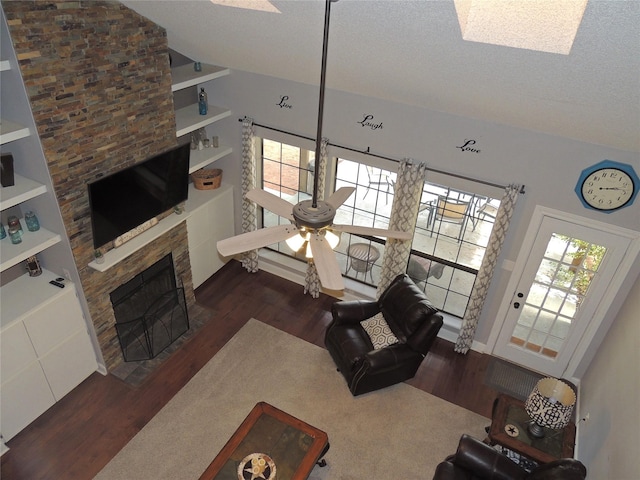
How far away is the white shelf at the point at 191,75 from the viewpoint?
16.4ft

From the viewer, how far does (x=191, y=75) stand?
522 centimetres

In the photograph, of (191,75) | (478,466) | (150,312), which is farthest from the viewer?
(150,312)

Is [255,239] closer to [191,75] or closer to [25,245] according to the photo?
[25,245]

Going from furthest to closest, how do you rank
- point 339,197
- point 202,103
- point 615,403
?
point 202,103
point 615,403
point 339,197

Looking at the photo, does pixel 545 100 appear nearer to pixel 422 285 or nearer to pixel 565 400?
pixel 565 400

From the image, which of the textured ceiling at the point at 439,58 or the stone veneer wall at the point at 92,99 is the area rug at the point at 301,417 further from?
the textured ceiling at the point at 439,58

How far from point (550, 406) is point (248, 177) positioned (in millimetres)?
4120

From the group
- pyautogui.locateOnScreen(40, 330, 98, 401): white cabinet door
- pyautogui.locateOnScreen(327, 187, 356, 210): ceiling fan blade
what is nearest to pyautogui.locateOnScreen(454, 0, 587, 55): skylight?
pyautogui.locateOnScreen(327, 187, 356, 210): ceiling fan blade

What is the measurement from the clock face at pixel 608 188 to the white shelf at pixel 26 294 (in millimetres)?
4907

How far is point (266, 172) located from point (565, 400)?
4245 millimetres

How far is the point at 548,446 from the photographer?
425cm

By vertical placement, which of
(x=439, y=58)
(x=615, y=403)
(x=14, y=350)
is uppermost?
(x=439, y=58)

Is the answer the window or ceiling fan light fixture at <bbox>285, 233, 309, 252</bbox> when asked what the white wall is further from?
ceiling fan light fixture at <bbox>285, 233, 309, 252</bbox>

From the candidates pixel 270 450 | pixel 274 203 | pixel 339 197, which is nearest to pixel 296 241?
pixel 274 203
